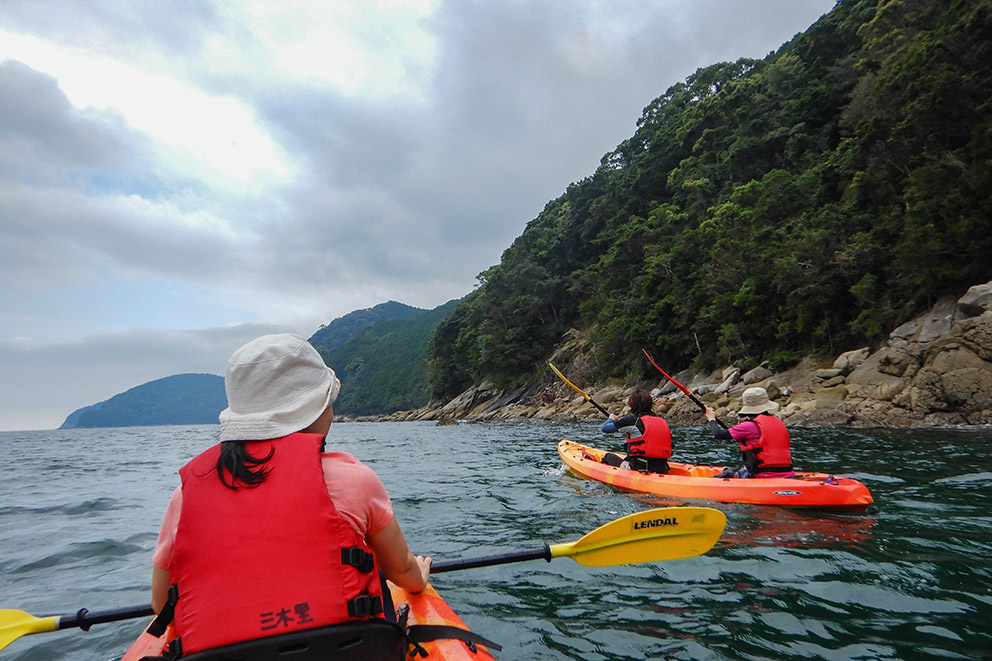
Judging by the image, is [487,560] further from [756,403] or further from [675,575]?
[756,403]

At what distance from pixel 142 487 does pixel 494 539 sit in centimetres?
894

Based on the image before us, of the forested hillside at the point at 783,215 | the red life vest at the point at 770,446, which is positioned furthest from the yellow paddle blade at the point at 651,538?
the forested hillside at the point at 783,215

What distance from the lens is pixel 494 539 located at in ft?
16.4

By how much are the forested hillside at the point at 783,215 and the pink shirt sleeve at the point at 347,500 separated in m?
19.4

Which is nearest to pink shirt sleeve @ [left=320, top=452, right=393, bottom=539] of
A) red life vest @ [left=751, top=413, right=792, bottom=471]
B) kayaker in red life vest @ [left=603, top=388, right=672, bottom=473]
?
red life vest @ [left=751, top=413, right=792, bottom=471]

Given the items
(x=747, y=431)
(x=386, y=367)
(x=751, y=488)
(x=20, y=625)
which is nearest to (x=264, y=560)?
(x=20, y=625)

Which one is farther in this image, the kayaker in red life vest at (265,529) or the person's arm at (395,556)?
the person's arm at (395,556)

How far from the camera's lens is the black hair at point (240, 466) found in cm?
158

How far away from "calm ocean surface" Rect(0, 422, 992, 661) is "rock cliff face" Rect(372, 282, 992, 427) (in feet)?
19.0

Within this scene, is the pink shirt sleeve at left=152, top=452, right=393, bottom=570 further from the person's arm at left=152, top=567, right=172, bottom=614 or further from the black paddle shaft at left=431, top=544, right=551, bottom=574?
the black paddle shaft at left=431, top=544, right=551, bottom=574

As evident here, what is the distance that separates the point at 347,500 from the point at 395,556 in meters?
0.41

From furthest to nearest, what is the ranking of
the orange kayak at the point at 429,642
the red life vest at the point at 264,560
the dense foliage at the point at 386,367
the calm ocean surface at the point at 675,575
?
1. the dense foliage at the point at 386,367
2. the calm ocean surface at the point at 675,575
3. the orange kayak at the point at 429,642
4. the red life vest at the point at 264,560

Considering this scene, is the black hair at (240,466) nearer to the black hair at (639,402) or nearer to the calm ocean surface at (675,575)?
the calm ocean surface at (675,575)

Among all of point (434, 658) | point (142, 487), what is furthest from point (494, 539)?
point (142, 487)
